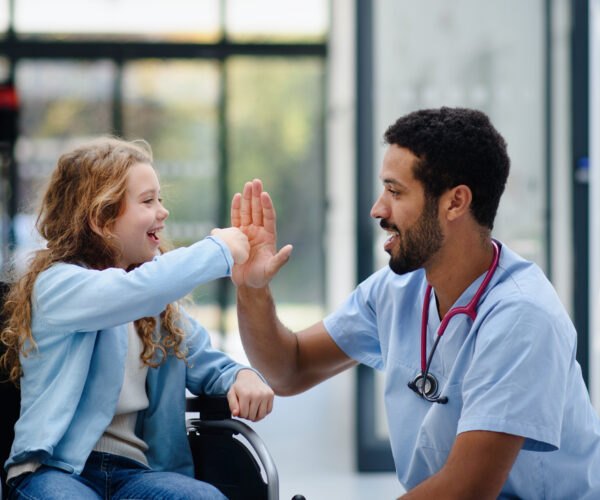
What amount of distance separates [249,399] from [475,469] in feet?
1.48

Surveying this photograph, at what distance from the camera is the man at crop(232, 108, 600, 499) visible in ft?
3.78

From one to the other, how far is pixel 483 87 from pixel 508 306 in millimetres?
2340

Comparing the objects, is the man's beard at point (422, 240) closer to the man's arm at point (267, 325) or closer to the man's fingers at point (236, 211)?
the man's arm at point (267, 325)

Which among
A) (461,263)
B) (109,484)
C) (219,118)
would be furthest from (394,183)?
(219,118)

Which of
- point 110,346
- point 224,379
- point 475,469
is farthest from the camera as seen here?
point 224,379

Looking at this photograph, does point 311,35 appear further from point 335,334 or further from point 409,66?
point 335,334

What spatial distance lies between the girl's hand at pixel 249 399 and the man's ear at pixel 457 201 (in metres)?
0.49

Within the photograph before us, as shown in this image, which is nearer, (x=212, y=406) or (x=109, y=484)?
(x=109, y=484)

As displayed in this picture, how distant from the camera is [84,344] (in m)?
1.33

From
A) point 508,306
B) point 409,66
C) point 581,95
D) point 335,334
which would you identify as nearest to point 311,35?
point 409,66

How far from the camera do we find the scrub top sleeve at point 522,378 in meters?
1.14

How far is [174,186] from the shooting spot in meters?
5.22

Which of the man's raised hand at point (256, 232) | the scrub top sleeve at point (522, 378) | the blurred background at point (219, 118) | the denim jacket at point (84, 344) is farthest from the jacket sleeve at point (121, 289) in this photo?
the blurred background at point (219, 118)

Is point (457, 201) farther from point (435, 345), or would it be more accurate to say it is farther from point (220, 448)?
point (220, 448)
